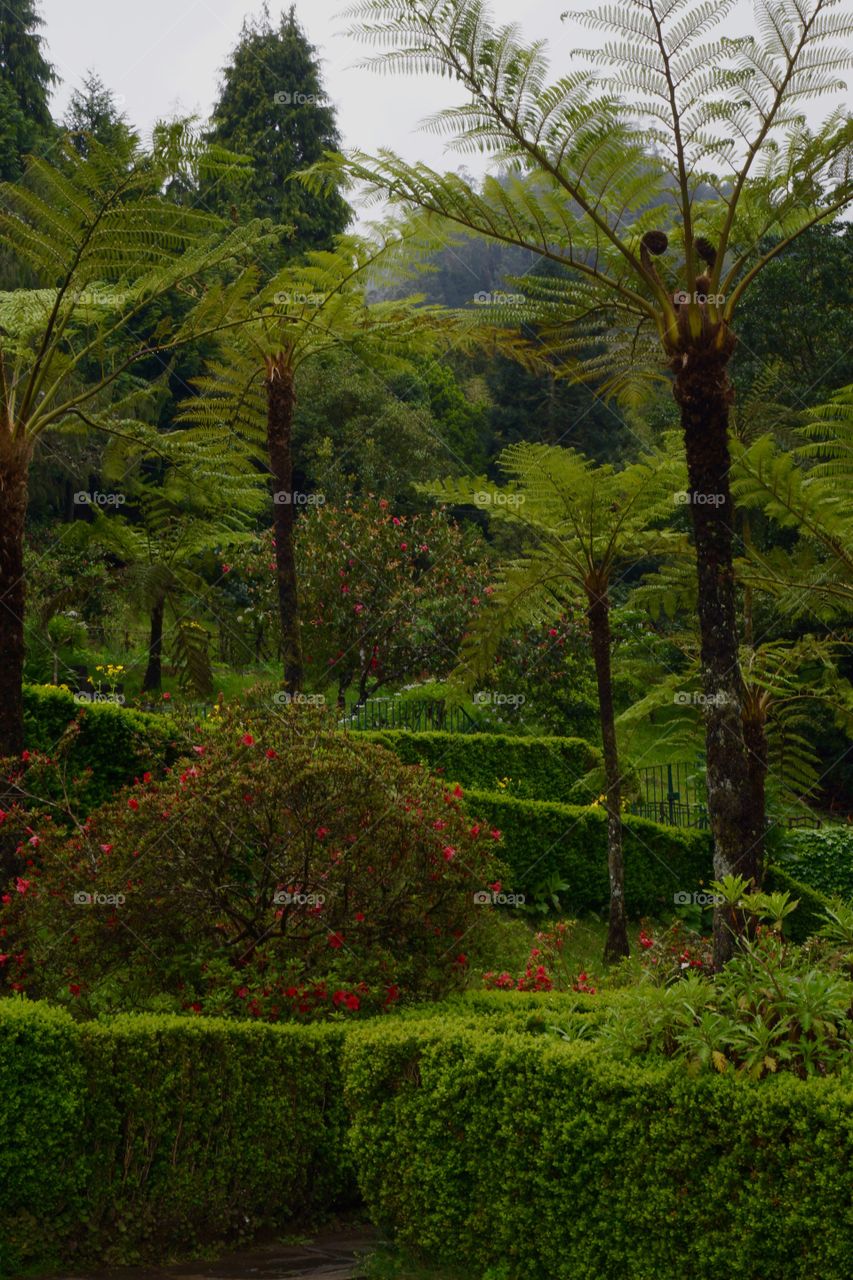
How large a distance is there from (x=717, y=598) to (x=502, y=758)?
7.75 m

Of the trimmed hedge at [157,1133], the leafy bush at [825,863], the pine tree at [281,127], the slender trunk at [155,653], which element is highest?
the pine tree at [281,127]

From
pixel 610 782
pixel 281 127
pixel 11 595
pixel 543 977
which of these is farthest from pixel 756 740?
pixel 281 127

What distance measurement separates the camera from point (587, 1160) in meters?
4.37

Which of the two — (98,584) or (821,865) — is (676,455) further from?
(98,584)

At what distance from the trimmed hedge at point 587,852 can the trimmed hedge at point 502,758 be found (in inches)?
41.3

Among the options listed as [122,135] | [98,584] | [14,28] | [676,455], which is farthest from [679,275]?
[14,28]

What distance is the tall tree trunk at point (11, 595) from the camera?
7.16 metres

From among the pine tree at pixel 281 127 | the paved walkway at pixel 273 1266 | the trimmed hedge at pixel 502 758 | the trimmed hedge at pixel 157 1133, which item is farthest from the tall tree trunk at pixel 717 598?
the pine tree at pixel 281 127

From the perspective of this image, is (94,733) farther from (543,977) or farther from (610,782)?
(543,977)

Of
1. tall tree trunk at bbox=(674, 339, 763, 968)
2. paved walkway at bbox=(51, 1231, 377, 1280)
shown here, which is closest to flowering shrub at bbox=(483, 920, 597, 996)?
tall tree trunk at bbox=(674, 339, 763, 968)

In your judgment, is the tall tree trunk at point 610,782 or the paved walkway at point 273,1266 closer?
the paved walkway at point 273,1266

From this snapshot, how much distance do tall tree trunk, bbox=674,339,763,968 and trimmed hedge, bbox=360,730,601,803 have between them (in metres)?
5.99

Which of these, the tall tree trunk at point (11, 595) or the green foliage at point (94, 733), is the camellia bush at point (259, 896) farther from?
the green foliage at point (94, 733)

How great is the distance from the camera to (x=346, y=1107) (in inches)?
214
